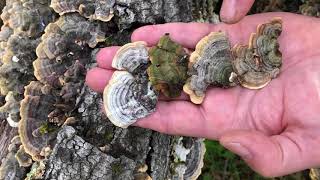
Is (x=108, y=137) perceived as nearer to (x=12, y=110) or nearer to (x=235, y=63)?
(x=12, y=110)

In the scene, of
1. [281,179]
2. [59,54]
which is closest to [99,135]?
[59,54]

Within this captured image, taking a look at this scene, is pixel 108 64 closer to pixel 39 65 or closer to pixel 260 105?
pixel 39 65

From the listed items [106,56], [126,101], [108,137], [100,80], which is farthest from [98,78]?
[108,137]

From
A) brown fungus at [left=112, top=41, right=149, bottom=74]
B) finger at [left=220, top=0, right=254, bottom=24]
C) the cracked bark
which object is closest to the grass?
the cracked bark

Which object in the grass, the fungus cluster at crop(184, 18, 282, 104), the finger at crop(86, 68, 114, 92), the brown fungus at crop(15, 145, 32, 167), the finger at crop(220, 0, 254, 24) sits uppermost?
the finger at crop(220, 0, 254, 24)

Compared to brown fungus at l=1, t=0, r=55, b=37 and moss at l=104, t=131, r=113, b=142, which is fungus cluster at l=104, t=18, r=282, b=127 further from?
brown fungus at l=1, t=0, r=55, b=37

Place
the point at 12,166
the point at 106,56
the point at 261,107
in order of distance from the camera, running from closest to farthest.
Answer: the point at 261,107
the point at 106,56
the point at 12,166

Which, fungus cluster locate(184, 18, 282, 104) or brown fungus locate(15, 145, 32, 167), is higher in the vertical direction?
fungus cluster locate(184, 18, 282, 104)
